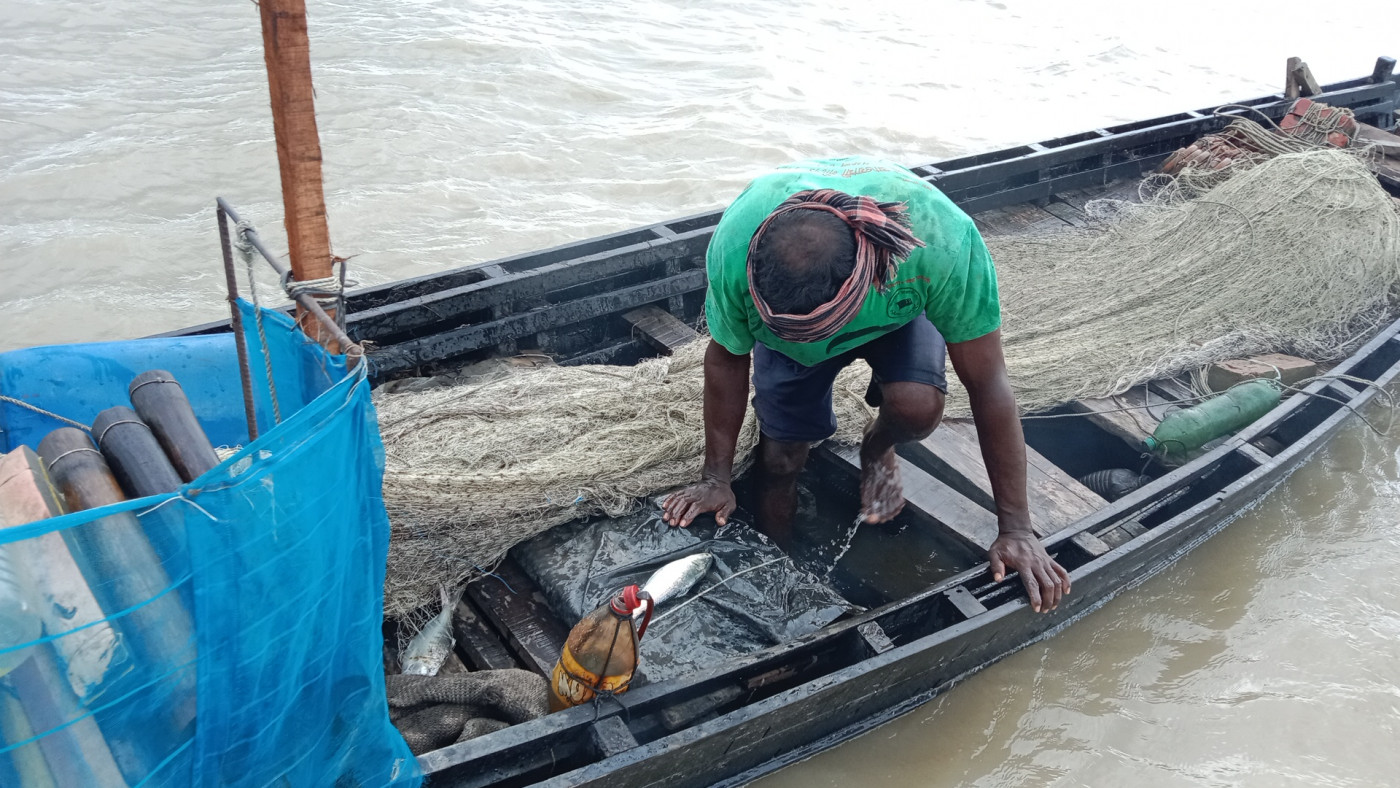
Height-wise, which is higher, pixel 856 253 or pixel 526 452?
pixel 856 253

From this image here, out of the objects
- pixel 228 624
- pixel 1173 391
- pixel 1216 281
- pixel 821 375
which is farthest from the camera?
pixel 1216 281

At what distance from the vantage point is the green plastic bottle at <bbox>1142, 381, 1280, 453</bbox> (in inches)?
157

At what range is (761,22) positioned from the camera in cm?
1345

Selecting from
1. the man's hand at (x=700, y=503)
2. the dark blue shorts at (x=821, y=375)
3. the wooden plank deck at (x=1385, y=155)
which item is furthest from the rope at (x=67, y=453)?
the wooden plank deck at (x=1385, y=155)

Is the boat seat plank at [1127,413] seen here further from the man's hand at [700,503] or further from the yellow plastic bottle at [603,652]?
the yellow plastic bottle at [603,652]

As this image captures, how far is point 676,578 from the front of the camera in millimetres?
3074

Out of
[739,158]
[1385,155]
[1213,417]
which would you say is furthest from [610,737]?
[739,158]

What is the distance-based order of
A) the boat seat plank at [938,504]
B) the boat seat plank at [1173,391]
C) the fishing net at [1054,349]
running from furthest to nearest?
the boat seat plank at [1173,391] < the boat seat plank at [938,504] < the fishing net at [1054,349]

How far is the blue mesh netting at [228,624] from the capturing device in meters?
1.43

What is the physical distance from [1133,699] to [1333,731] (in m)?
0.72

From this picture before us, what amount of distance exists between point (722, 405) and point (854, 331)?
0.53 m

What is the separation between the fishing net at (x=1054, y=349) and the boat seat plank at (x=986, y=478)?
178 millimetres

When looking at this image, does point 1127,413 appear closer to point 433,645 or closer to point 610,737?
point 610,737

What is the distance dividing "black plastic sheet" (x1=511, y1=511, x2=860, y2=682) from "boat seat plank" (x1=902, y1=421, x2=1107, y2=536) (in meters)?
0.89
